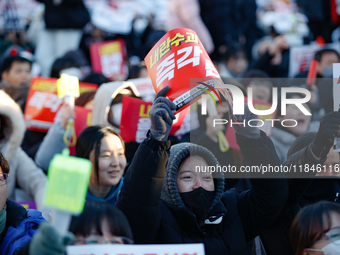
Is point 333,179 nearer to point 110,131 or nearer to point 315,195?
point 315,195

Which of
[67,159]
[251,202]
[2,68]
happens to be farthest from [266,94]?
[67,159]

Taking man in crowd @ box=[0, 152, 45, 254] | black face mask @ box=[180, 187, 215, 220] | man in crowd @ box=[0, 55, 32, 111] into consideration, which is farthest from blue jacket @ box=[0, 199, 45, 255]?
man in crowd @ box=[0, 55, 32, 111]

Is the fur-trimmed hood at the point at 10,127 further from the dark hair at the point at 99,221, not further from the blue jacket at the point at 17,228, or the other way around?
the dark hair at the point at 99,221

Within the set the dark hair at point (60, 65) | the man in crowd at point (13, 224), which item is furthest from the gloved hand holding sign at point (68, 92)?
the dark hair at point (60, 65)

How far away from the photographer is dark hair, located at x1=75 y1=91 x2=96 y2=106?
3981 mm

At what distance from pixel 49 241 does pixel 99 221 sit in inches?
18.5

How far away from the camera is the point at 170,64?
85.0 inches

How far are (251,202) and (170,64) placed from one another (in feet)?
2.82

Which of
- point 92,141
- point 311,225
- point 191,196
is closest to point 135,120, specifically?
point 92,141

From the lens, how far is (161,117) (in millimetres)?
1950

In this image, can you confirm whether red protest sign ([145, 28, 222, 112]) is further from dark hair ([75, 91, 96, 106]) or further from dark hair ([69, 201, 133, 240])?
dark hair ([75, 91, 96, 106])

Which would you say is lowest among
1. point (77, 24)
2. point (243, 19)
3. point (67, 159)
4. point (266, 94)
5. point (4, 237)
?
point (4, 237)

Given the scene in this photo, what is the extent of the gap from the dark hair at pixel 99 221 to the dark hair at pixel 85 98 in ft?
7.17

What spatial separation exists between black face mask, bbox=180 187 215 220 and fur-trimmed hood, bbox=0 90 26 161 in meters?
1.69
